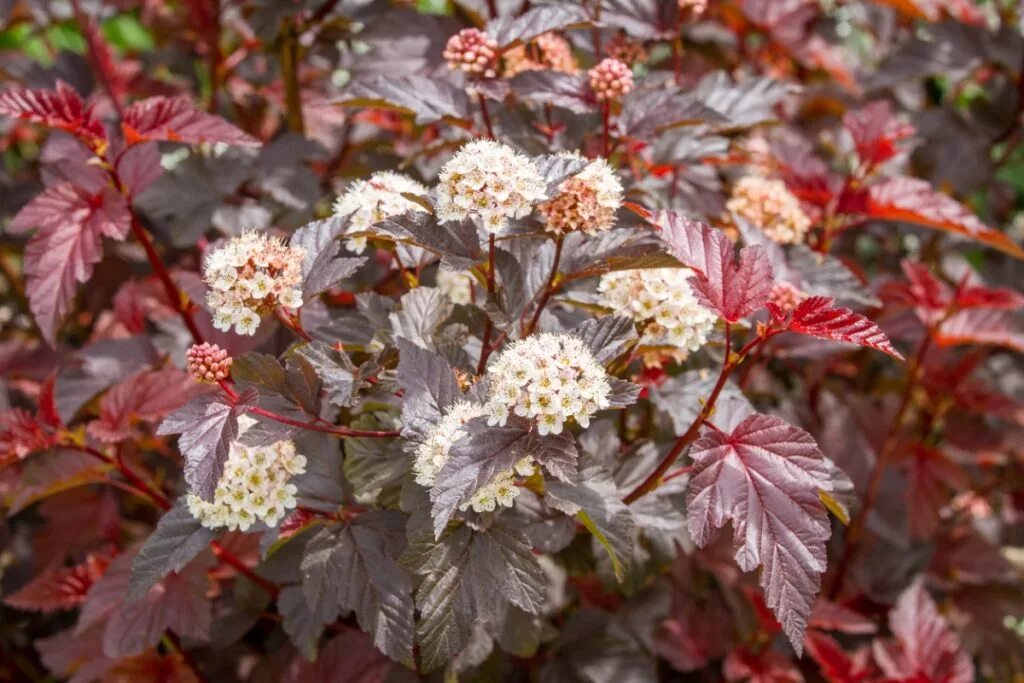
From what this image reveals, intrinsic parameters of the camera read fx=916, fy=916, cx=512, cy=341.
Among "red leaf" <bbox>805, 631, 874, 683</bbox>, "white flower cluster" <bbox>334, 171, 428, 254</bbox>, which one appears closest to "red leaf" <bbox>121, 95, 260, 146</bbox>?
"white flower cluster" <bbox>334, 171, 428, 254</bbox>

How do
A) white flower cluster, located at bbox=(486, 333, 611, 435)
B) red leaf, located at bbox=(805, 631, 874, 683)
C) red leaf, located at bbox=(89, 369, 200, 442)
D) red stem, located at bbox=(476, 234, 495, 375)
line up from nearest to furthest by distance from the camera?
1. white flower cluster, located at bbox=(486, 333, 611, 435)
2. red stem, located at bbox=(476, 234, 495, 375)
3. red leaf, located at bbox=(89, 369, 200, 442)
4. red leaf, located at bbox=(805, 631, 874, 683)

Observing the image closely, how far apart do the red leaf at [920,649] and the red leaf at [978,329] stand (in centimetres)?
49

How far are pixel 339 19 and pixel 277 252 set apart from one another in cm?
109

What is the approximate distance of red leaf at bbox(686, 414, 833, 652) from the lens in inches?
40.2

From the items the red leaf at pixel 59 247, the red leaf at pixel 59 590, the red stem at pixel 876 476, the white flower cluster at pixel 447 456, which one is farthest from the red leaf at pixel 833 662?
the red leaf at pixel 59 247

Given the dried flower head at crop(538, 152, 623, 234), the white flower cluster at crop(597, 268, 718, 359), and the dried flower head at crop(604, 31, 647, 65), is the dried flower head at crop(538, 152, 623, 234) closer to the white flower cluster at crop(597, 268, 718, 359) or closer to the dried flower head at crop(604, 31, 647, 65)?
the white flower cluster at crop(597, 268, 718, 359)

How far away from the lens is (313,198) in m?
1.82

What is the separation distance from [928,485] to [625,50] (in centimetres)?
117

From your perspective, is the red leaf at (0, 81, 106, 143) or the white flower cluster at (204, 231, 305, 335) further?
the red leaf at (0, 81, 106, 143)

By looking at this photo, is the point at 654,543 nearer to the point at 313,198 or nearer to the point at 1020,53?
the point at 313,198

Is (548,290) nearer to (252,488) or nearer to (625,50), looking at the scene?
(252,488)

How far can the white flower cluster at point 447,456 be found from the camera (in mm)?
1000

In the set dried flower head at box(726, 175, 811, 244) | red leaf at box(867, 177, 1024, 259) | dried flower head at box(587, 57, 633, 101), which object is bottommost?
red leaf at box(867, 177, 1024, 259)

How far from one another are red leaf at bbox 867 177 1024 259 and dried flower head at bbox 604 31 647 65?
0.50 metres
